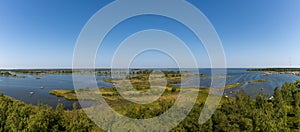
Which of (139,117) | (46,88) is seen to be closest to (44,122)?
(139,117)

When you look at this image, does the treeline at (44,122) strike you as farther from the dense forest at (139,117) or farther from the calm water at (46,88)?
the calm water at (46,88)

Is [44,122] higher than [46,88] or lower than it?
higher

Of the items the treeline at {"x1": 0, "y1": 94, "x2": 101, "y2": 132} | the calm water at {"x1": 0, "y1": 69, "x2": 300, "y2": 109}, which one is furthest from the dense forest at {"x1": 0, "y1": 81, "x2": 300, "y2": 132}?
the calm water at {"x1": 0, "y1": 69, "x2": 300, "y2": 109}

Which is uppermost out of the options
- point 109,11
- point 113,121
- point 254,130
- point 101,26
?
point 109,11

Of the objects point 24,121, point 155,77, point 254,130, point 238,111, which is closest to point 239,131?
point 254,130

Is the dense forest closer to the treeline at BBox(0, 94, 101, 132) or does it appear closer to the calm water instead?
the treeline at BBox(0, 94, 101, 132)

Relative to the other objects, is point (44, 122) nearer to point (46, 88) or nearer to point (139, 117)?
point (139, 117)

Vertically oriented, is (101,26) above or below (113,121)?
above

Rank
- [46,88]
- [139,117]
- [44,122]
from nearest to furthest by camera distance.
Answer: [44,122] < [139,117] < [46,88]

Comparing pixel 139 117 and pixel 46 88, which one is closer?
pixel 139 117

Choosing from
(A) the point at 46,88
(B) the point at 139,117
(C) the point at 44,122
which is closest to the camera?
(C) the point at 44,122

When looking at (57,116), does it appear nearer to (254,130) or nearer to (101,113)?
(101,113)
